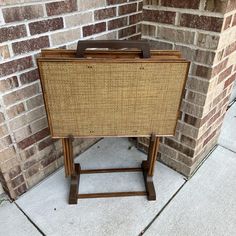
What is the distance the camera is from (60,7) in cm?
142

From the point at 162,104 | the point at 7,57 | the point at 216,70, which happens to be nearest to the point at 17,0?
the point at 7,57

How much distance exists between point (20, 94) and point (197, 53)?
1.03 meters

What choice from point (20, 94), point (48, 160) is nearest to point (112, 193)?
point (48, 160)

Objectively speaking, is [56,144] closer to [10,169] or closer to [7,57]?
[10,169]

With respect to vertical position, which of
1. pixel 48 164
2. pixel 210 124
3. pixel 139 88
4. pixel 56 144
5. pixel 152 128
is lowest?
pixel 48 164

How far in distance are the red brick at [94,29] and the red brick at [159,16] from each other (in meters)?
0.29

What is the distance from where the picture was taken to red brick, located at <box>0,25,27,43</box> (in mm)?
1236

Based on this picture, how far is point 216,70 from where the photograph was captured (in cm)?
146

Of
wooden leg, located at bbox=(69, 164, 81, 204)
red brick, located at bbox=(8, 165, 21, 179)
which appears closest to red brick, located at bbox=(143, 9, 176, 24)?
wooden leg, located at bbox=(69, 164, 81, 204)

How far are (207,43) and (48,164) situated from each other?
51.3 inches

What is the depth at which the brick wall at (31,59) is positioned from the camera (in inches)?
51.0

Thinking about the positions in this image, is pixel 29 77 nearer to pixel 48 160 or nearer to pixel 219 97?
pixel 48 160

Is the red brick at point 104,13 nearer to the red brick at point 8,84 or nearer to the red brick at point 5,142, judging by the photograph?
the red brick at point 8,84

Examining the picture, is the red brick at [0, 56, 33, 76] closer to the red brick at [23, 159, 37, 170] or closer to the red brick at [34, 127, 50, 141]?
the red brick at [34, 127, 50, 141]
